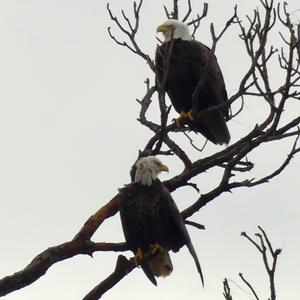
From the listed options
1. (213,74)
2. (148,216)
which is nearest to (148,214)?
(148,216)

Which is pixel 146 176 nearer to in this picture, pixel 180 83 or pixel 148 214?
pixel 148 214

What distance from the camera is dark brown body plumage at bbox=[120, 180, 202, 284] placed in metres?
6.46

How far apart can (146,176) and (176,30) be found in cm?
160

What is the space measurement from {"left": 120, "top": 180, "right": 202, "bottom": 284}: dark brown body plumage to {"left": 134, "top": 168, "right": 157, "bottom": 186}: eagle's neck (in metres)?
0.03

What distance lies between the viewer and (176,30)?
7.45 m

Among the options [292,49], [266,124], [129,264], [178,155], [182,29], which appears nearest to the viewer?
[292,49]

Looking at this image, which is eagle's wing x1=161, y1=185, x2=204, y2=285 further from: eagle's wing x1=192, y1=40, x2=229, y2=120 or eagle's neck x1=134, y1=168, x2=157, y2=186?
eagle's wing x1=192, y1=40, x2=229, y2=120

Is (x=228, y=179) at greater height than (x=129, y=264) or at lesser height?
greater

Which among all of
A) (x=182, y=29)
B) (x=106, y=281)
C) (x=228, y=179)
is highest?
(x=182, y=29)

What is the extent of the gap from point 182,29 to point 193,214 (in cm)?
226

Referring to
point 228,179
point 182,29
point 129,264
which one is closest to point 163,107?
point 228,179

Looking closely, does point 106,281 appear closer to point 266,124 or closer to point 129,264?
point 129,264

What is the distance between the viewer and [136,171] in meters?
6.61

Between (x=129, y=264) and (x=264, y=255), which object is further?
(x=129, y=264)
